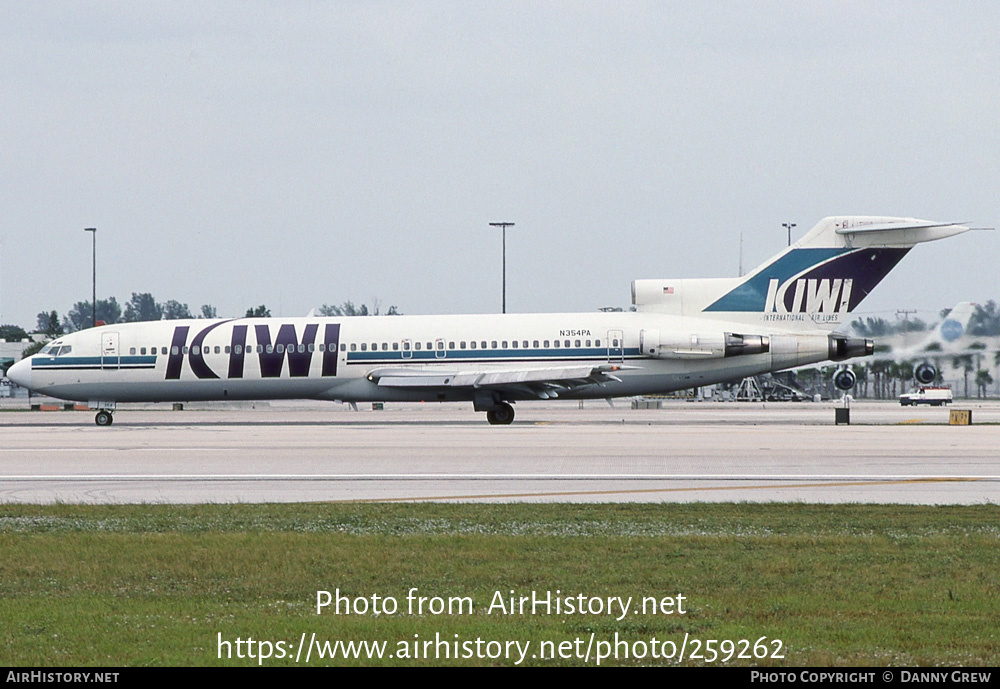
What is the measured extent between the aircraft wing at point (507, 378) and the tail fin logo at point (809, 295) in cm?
595

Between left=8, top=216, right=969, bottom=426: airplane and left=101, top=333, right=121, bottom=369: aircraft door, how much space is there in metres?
0.05

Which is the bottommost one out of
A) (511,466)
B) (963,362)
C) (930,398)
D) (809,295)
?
(930,398)

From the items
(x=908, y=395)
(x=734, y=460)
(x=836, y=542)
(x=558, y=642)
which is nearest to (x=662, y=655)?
(x=558, y=642)

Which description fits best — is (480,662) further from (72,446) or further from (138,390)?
(138,390)

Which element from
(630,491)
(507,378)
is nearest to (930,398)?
(507,378)

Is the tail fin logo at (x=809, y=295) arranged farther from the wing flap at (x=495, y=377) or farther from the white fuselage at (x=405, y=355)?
the wing flap at (x=495, y=377)

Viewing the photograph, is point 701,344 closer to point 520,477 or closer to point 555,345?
point 555,345

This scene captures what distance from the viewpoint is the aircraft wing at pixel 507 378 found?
1556 inches

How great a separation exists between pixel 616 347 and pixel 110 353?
18.6 metres

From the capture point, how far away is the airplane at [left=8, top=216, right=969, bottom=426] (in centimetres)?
4047

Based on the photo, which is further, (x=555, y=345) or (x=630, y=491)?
(x=555, y=345)

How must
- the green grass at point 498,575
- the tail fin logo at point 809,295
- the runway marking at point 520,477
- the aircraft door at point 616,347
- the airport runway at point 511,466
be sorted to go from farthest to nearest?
1. the tail fin logo at point 809,295
2. the aircraft door at point 616,347
3. the runway marking at point 520,477
4. the airport runway at point 511,466
5. the green grass at point 498,575

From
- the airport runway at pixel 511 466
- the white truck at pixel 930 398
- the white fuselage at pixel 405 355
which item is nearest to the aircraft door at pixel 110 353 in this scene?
the white fuselage at pixel 405 355

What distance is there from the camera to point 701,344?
40.3m
